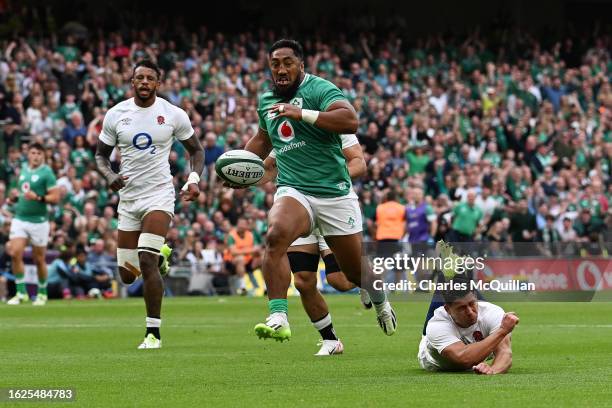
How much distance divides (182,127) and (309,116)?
350 centimetres

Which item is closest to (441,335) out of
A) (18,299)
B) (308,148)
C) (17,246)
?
(308,148)

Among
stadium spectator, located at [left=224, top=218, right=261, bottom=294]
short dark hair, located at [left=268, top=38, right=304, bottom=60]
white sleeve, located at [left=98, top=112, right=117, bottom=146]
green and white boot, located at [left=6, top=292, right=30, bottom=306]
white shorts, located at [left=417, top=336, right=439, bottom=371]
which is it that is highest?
short dark hair, located at [left=268, top=38, right=304, bottom=60]

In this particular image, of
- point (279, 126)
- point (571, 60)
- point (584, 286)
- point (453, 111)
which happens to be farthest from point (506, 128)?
point (279, 126)

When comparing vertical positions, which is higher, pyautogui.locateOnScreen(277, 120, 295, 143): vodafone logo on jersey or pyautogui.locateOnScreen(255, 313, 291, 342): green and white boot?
pyautogui.locateOnScreen(277, 120, 295, 143): vodafone logo on jersey

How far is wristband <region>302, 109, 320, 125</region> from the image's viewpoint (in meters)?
11.0

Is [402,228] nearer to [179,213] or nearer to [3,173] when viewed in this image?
[179,213]

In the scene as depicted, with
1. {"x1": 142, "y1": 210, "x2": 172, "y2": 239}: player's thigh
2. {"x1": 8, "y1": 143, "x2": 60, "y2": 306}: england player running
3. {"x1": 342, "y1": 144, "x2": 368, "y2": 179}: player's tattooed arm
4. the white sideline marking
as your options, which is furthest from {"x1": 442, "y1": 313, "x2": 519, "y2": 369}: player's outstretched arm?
{"x1": 8, "y1": 143, "x2": 60, "y2": 306}: england player running

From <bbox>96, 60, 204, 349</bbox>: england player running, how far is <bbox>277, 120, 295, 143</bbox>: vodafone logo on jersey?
2.30 metres

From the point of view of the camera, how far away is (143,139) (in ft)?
46.3

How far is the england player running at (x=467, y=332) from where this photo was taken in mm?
9805

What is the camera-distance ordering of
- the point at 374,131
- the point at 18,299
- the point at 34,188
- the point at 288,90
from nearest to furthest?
the point at 288,90 → the point at 34,188 → the point at 18,299 → the point at 374,131

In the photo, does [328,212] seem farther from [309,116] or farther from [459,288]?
[459,288]

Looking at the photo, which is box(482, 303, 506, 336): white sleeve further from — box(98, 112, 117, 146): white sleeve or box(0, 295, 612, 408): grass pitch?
box(98, 112, 117, 146): white sleeve

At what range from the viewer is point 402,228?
2659 cm
